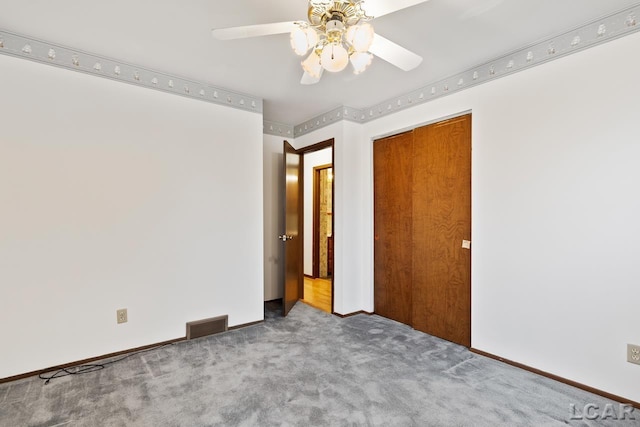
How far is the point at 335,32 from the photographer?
1.59 m

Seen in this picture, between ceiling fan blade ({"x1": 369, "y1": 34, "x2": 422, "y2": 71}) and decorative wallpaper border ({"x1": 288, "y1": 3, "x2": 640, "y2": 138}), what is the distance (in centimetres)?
132

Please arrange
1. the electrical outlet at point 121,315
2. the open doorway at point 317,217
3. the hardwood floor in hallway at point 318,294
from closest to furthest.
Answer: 1. the electrical outlet at point 121,315
2. the hardwood floor in hallway at point 318,294
3. the open doorway at point 317,217

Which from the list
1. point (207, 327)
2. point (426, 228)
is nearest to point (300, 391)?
point (207, 327)

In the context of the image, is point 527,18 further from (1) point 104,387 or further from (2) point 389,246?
(1) point 104,387

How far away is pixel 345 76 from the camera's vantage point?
2.88m

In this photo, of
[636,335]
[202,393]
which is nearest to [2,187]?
[202,393]

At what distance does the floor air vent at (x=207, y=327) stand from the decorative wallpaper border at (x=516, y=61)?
2.62m

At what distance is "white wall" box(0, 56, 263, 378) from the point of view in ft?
7.59

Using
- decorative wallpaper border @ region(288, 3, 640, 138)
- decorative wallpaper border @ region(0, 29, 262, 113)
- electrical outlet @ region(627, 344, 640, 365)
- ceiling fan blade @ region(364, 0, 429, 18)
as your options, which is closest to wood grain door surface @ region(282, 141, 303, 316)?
decorative wallpaper border @ region(288, 3, 640, 138)

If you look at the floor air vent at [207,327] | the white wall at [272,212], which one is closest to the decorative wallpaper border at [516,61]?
the white wall at [272,212]

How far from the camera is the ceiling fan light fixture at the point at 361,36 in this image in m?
1.41

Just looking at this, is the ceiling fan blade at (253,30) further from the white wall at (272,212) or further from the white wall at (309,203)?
the white wall at (309,203)

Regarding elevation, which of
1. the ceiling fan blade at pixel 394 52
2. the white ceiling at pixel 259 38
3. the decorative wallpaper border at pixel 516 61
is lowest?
the ceiling fan blade at pixel 394 52

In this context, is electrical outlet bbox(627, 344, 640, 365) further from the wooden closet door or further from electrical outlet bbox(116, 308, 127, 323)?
electrical outlet bbox(116, 308, 127, 323)
